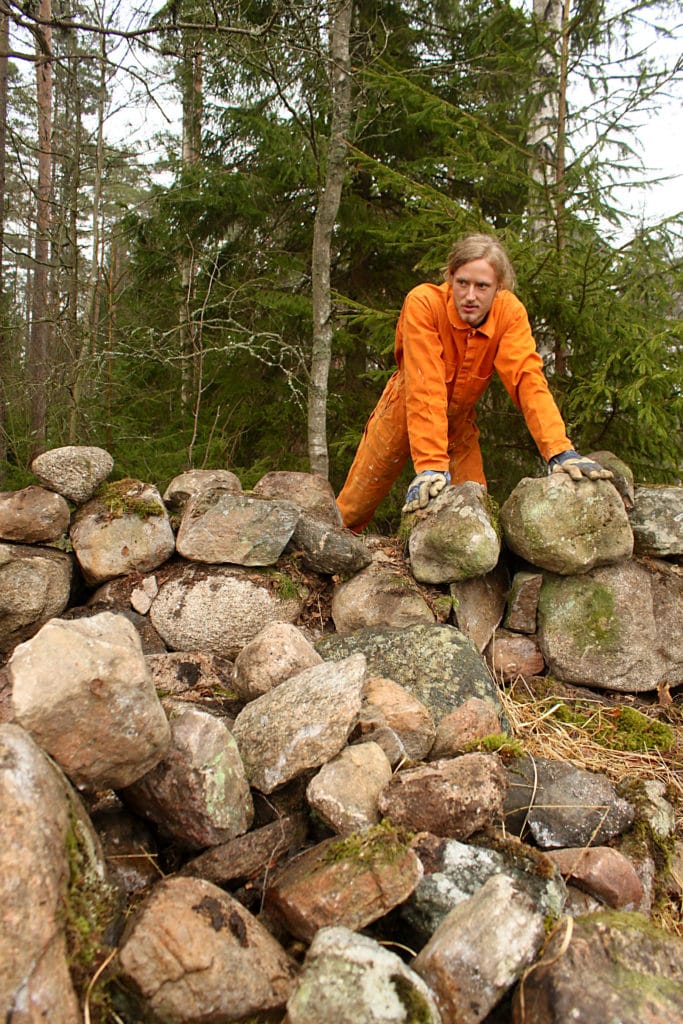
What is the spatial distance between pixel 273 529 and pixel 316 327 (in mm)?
3060

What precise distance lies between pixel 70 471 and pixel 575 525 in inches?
97.9

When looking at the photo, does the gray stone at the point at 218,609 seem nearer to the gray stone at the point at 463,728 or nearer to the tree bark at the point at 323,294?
the gray stone at the point at 463,728

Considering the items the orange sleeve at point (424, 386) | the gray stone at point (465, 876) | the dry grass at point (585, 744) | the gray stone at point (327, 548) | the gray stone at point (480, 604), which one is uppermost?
the orange sleeve at point (424, 386)

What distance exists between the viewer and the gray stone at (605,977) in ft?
5.05

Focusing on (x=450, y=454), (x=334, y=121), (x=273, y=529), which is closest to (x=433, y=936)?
(x=273, y=529)

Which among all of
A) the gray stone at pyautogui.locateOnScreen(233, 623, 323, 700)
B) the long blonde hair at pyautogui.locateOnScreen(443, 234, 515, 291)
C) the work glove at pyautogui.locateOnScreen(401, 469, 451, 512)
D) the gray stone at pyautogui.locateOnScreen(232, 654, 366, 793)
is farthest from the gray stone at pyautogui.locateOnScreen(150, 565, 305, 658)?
the long blonde hair at pyautogui.locateOnScreen(443, 234, 515, 291)

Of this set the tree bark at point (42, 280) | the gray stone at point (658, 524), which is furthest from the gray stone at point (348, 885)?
the tree bark at point (42, 280)

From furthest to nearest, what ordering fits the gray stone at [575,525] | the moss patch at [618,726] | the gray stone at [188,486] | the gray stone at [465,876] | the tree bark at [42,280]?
the tree bark at [42,280]
the gray stone at [188,486]
the gray stone at [575,525]
the moss patch at [618,726]
the gray stone at [465,876]

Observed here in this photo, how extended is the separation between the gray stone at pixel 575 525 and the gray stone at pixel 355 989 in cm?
227

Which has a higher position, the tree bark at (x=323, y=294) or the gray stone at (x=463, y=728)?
the tree bark at (x=323, y=294)

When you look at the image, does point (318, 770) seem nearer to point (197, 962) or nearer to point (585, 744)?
point (197, 962)

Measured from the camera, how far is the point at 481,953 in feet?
5.42

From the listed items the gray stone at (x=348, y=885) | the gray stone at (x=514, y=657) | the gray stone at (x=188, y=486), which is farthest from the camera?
the gray stone at (x=188, y=486)

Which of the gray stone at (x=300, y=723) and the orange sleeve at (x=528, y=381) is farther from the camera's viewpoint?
the orange sleeve at (x=528, y=381)
